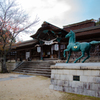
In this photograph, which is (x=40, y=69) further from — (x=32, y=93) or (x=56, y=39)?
(x=32, y=93)

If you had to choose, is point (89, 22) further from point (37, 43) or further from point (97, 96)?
point (97, 96)

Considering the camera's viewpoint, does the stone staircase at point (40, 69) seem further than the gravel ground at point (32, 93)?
Yes

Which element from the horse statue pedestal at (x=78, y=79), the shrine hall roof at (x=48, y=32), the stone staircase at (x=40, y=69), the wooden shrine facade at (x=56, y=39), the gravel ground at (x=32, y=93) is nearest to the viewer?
the gravel ground at (x=32, y=93)

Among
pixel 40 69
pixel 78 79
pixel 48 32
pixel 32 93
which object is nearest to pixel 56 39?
pixel 48 32

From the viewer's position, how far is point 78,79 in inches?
211

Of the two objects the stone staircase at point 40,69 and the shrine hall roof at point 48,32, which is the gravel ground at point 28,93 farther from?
the shrine hall roof at point 48,32

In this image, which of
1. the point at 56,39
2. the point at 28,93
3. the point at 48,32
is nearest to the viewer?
the point at 28,93

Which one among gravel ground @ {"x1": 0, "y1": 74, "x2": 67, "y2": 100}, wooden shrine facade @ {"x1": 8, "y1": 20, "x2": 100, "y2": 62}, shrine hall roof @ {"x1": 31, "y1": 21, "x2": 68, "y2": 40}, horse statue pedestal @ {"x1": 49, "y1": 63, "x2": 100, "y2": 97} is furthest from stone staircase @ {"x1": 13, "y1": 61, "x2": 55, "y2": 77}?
shrine hall roof @ {"x1": 31, "y1": 21, "x2": 68, "y2": 40}

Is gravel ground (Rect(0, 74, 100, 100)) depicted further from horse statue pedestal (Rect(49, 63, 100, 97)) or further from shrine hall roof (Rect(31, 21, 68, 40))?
shrine hall roof (Rect(31, 21, 68, 40))

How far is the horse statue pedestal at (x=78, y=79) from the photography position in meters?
4.90

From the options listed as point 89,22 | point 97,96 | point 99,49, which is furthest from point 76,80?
point 89,22

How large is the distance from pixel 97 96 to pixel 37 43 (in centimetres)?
1416

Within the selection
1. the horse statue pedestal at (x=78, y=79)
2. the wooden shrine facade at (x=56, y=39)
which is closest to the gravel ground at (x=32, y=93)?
the horse statue pedestal at (x=78, y=79)

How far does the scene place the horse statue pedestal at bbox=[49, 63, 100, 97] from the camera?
4899 mm
